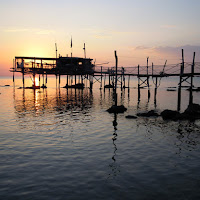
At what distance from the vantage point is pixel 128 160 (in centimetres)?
1217

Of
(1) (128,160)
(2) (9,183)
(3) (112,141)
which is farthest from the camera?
(3) (112,141)

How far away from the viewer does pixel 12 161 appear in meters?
11.9

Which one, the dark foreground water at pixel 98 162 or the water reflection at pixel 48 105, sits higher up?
the dark foreground water at pixel 98 162

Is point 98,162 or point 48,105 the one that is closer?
point 98,162

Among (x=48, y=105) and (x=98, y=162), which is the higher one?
(x=98, y=162)

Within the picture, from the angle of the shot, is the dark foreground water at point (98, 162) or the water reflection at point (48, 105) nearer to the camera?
the dark foreground water at point (98, 162)

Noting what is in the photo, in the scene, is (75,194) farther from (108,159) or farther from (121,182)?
(108,159)

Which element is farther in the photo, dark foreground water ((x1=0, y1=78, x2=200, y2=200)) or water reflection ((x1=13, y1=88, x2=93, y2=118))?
water reflection ((x1=13, y1=88, x2=93, y2=118))

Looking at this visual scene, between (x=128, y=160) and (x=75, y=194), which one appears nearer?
(x=75, y=194)

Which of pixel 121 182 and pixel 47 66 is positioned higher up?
pixel 47 66

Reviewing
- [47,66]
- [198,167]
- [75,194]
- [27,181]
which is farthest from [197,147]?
[47,66]

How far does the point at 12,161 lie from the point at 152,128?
12153mm

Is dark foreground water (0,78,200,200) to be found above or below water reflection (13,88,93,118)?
above

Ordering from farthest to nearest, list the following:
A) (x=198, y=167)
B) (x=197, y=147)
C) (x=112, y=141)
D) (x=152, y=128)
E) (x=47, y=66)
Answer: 1. (x=47, y=66)
2. (x=152, y=128)
3. (x=112, y=141)
4. (x=197, y=147)
5. (x=198, y=167)
